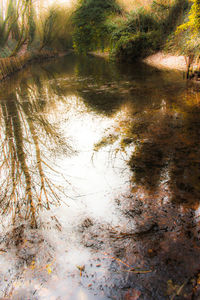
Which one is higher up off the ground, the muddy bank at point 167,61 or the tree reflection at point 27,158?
the muddy bank at point 167,61

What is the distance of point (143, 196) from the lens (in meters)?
2.61

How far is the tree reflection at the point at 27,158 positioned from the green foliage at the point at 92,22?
51.5ft

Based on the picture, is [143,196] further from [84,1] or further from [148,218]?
[84,1]

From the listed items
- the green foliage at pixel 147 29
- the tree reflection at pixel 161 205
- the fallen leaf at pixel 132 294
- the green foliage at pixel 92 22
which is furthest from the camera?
the green foliage at pixel 92 22

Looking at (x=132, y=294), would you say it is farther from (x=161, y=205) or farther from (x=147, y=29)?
(x=147, y=29)

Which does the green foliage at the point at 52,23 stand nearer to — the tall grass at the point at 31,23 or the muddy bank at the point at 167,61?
the tall grass at the point at 31,23

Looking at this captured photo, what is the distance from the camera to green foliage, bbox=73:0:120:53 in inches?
769

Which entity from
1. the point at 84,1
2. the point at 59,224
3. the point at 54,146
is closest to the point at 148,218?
the point at 59,224

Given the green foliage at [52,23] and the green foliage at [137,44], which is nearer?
the green foliage at [137,44]

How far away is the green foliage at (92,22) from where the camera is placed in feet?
64.1

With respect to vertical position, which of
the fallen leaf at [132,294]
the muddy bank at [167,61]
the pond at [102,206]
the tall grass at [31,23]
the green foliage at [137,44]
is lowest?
the fallen leaf at [132,294]

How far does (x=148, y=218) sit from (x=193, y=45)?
25.1 ft

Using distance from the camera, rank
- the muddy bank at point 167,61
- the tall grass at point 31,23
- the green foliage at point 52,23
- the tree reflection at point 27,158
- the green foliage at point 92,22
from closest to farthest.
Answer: the tree reflection at point 27,158 → the muddy bank at point 167,61 → the tall grass at point 31,23 → the green foliage at point 92,22 → the green foliage at point 52,23

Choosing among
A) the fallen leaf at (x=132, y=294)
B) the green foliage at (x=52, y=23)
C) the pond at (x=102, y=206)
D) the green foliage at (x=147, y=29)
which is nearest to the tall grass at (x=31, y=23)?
the green foliage at (x=52, y=23)
